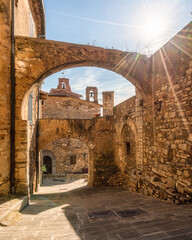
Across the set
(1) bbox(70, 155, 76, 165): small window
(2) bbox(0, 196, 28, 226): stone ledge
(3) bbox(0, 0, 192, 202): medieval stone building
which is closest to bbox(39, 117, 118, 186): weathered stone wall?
(3) bbox(0, 0, 192, 202): medieval stone building

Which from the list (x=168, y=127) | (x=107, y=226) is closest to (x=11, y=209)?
(x=107, y=226)

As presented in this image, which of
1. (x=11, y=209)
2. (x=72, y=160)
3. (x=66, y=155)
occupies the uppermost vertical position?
(x=11, y=209)

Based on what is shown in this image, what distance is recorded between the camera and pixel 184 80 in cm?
388

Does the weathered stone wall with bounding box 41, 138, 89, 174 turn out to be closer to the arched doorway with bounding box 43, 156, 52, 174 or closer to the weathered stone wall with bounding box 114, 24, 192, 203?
the arched doorway with bounding box 43, 156, 52, 174

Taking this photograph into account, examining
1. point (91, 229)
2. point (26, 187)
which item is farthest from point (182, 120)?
point (26, 187)

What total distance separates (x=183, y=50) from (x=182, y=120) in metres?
1.75

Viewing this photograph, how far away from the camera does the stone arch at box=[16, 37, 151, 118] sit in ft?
15.0

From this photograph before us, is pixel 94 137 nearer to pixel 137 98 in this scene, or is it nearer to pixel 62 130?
pixel 62 130

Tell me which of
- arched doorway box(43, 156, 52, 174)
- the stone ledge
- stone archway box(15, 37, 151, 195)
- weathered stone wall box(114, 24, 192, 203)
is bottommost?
arched doorway box(43, 156, 52, 174)

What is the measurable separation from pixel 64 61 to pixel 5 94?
79.7 inches

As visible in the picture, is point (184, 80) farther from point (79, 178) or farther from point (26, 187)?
point (79, 178)

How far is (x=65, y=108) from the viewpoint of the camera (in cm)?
1622

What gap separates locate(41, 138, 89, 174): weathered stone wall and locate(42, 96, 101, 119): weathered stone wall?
2895mm

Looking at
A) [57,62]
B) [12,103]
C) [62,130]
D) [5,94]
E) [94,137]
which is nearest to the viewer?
[5,94]
